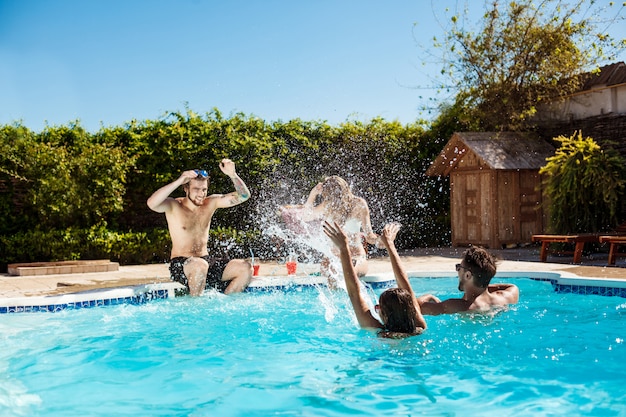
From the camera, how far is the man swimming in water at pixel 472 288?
18.6 feet

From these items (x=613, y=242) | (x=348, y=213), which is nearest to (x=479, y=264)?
(x=348, y=213)

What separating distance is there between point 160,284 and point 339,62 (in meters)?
4.88

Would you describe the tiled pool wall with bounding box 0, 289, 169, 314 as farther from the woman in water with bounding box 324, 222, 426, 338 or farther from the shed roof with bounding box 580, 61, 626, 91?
the shed roof with bounding box 580, 61, 626, 91

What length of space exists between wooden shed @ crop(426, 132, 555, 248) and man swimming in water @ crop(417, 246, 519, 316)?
954cm

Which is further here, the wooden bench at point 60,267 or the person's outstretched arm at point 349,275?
the wooden bench at point 60,267

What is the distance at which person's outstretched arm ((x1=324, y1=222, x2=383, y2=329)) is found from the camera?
4375mm

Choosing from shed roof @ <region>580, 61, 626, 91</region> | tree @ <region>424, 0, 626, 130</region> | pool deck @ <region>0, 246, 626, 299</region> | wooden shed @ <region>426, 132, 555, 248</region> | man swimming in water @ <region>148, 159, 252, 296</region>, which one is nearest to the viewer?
man swimming in water @ <region>148, 159, 252, 296</region>

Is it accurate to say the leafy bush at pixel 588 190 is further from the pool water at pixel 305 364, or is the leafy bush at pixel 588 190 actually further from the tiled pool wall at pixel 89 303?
the tiled pool wall at pixel 89 303

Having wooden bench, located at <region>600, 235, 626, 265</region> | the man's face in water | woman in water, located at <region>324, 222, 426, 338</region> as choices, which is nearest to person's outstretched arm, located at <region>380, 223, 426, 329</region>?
woman in water, located at <region>324, 222, 426, 338</region>

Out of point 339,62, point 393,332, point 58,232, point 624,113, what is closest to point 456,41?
point 624,113

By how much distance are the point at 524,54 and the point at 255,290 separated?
11.4 m

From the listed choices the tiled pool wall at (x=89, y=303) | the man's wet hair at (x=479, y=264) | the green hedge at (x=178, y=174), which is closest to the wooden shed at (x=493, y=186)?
the green hedge at (x=178, y=174)

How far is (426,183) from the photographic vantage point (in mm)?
16938

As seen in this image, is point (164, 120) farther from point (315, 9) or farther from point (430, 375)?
point (430, 375)
